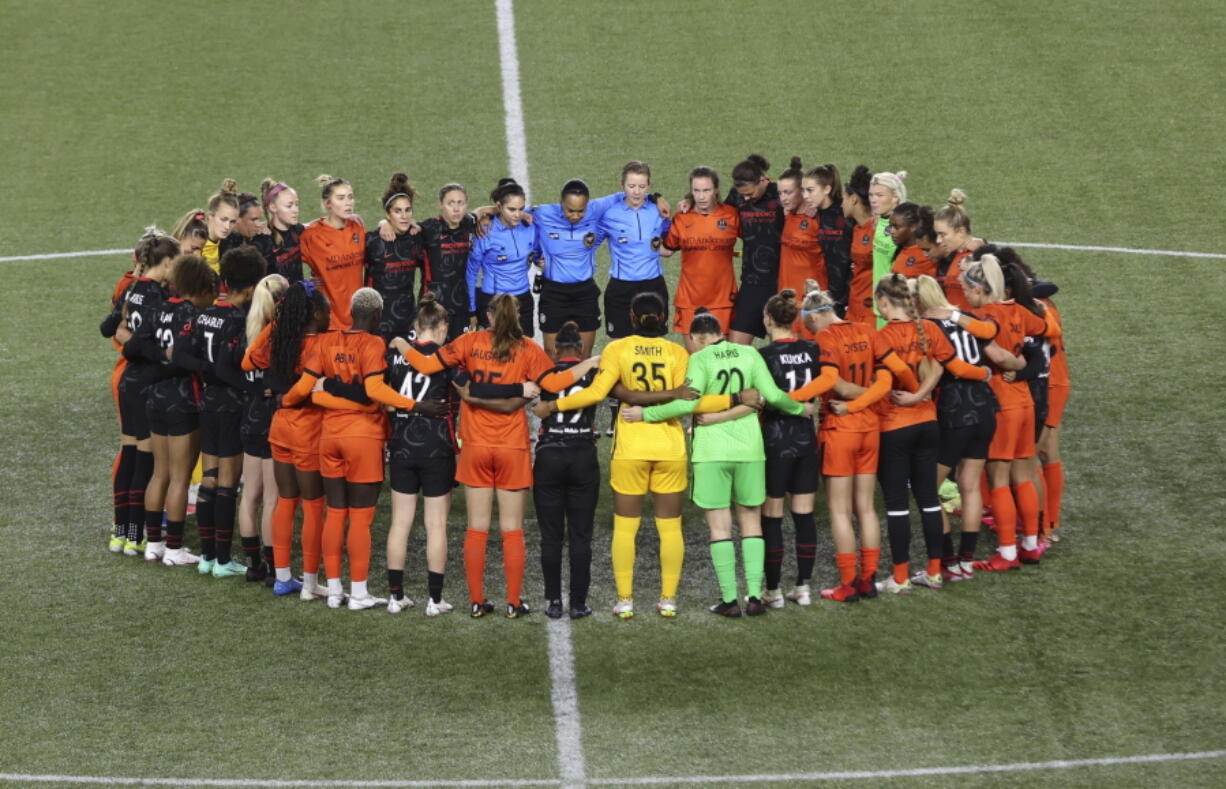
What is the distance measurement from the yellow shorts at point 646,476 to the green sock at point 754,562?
0.60 m

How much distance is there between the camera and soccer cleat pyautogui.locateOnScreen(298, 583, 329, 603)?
1223 centimetres

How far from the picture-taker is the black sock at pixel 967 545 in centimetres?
1238

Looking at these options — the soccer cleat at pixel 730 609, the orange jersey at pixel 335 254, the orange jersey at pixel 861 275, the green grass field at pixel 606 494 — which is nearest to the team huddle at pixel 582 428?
the soccer cleat at pixel 730 609

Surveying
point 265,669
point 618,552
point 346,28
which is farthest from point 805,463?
point 346,28

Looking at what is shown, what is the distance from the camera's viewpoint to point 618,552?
38.4 ft

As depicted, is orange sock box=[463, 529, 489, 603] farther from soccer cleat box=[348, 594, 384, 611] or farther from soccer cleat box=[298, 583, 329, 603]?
soccer cleat box=[298, 583, 329, 603]

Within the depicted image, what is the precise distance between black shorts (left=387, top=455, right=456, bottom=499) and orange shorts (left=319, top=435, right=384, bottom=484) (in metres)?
0.14

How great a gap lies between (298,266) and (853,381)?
203 inches

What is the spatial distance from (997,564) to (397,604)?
4281 millimetres

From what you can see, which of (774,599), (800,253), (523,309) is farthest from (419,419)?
(800,253)

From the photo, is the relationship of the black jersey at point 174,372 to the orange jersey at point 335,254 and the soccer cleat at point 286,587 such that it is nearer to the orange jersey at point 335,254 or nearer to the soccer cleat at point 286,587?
the soccer cleat at point 286,587

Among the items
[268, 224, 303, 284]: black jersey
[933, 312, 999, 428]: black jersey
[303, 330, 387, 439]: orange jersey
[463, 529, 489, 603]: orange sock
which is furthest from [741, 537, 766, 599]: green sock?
[268, 224, 303, 284]: black jersey

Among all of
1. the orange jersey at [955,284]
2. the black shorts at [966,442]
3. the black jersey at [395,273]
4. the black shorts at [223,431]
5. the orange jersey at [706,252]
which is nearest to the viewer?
the black shorts at [966,442]

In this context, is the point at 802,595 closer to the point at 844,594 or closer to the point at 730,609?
the point at 844,594
